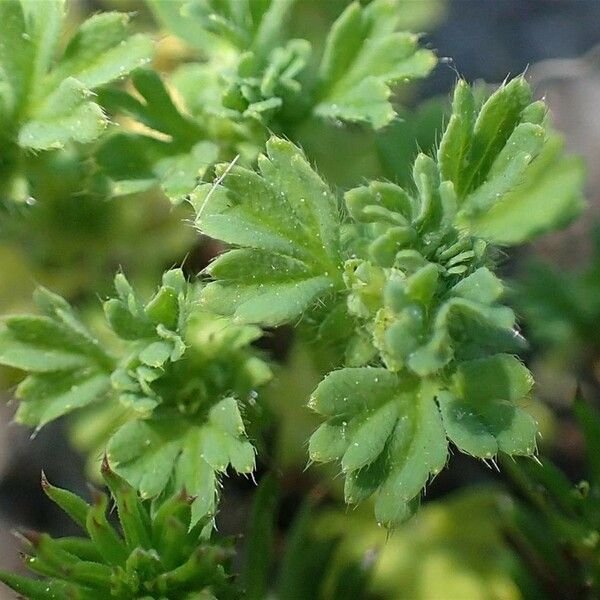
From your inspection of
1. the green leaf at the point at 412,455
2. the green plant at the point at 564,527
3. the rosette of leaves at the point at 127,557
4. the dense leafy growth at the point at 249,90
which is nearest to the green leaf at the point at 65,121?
the dense leafy growth at the point at 249,90

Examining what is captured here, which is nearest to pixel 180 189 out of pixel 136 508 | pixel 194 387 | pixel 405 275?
pixel 194 387

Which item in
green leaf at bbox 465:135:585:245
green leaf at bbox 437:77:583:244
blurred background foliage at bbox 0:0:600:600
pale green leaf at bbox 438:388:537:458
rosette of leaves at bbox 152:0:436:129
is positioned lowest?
blurred background foliage at bbox 0:0:600:600

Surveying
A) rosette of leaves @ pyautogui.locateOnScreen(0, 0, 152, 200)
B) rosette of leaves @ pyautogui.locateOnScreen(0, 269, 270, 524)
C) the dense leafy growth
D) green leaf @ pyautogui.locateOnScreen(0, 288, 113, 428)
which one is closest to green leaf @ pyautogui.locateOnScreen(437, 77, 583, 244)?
the dense leafy growth

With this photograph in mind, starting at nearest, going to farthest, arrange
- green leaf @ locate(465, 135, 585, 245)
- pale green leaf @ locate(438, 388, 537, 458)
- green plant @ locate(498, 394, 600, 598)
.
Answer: pale green leaf @ locate(438, 388, 537, 458) → green plant @ locate(498, 394, 600, 598) → green leaf @ locate(465, 135, 585, 245)

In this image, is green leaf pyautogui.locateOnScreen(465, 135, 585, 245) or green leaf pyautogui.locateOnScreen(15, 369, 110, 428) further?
green leaf pyautogui.locateOnScreen(465, 135, 585, 245)

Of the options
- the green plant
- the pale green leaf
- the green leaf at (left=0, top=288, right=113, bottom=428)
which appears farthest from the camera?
the green plant

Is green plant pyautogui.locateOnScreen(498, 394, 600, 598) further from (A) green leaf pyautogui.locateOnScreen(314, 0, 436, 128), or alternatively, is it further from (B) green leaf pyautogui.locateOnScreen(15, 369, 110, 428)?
(B) green leaf pyautogui.locateOnScreen(15, 369, 110, 428)
